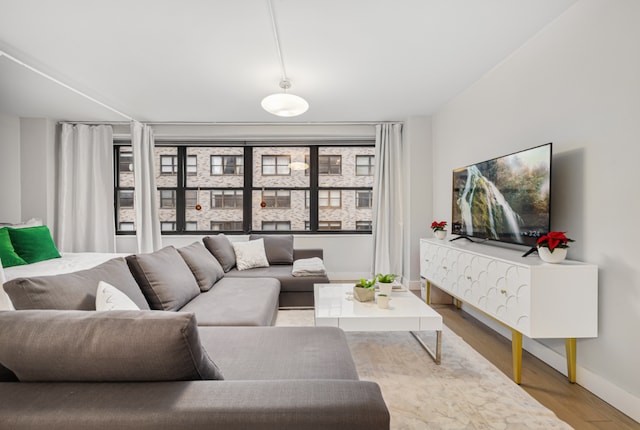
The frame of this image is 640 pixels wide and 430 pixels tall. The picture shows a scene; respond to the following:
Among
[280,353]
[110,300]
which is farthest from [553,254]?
[110,300]

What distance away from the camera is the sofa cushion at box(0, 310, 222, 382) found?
89 cm

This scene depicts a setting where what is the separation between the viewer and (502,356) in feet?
8.07

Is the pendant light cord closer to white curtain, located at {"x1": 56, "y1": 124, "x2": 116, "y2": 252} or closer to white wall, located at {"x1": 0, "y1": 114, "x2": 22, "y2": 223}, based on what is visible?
white curtain, located at {"x1": 56, "y1": 124, "x2": 116, "y2": 252}

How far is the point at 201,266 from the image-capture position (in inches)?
112

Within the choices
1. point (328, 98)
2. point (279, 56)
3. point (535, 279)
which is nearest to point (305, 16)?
point (279, 56)

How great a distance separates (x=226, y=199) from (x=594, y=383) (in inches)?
189

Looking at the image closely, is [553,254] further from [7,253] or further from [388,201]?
[7,253]

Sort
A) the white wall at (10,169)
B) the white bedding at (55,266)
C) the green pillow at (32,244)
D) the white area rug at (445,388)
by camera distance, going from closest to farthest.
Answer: the white area rug at (445,388)
the white bedding at (55,266)
the green pillow at (32,244)
the white wall at (10,169)

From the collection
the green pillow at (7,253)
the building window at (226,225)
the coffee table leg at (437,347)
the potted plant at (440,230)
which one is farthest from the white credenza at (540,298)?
the green pillow at (7,253)

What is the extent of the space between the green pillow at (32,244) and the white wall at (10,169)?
1.57 meters

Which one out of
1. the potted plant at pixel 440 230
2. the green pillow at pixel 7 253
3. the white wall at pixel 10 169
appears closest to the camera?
the green pillow at pixel 7 253

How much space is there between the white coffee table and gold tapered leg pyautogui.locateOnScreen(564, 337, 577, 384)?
0.77 metres

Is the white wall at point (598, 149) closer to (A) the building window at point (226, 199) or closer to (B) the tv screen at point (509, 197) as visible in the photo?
(B) the tv screen at point (509, 197)

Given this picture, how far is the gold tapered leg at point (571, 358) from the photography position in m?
2.03
